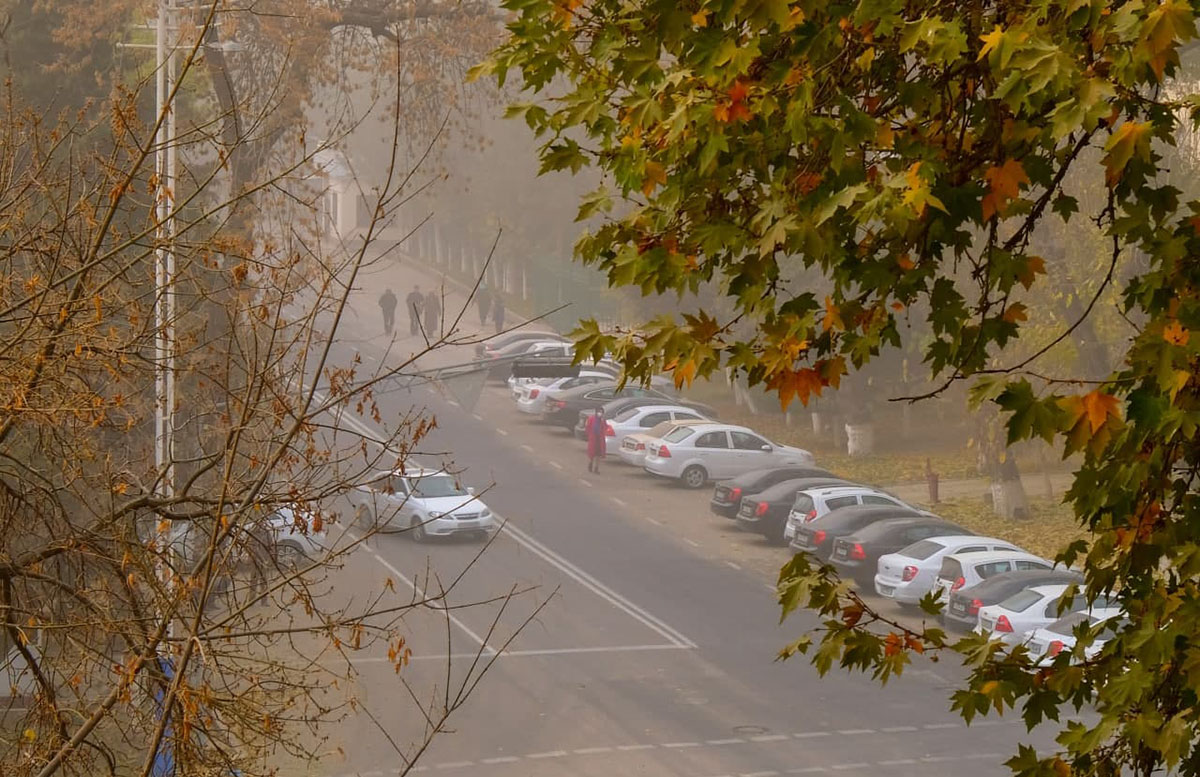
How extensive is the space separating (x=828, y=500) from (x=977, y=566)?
4.93 meters

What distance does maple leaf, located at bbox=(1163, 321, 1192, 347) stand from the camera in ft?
17.5

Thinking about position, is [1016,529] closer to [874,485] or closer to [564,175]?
[874,485]

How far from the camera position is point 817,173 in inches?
239

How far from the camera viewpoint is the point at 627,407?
1582 inches

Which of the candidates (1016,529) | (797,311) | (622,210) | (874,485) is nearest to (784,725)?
(1016,529)

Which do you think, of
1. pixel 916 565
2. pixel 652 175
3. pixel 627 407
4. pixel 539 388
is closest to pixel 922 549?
pixel 916 565

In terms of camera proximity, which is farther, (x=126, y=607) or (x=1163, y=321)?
(x=126, y=607)

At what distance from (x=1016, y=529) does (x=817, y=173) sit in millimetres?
29073

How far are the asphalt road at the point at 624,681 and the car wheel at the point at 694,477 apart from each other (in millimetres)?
1030

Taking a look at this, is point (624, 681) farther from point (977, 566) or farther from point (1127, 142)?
point (1127, 142)

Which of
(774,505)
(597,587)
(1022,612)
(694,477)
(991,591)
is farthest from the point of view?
(694,477)

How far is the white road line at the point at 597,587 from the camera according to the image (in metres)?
28.5

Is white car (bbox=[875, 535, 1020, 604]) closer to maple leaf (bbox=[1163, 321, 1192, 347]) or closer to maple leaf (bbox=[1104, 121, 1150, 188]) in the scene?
maple leaf (bbox=[1163, 321, 1192, 347])

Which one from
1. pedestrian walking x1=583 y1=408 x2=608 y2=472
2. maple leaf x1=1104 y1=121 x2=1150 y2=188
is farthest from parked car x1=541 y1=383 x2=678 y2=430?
maple leaf x1=1104 y1=121 x2=1150 y2=188
